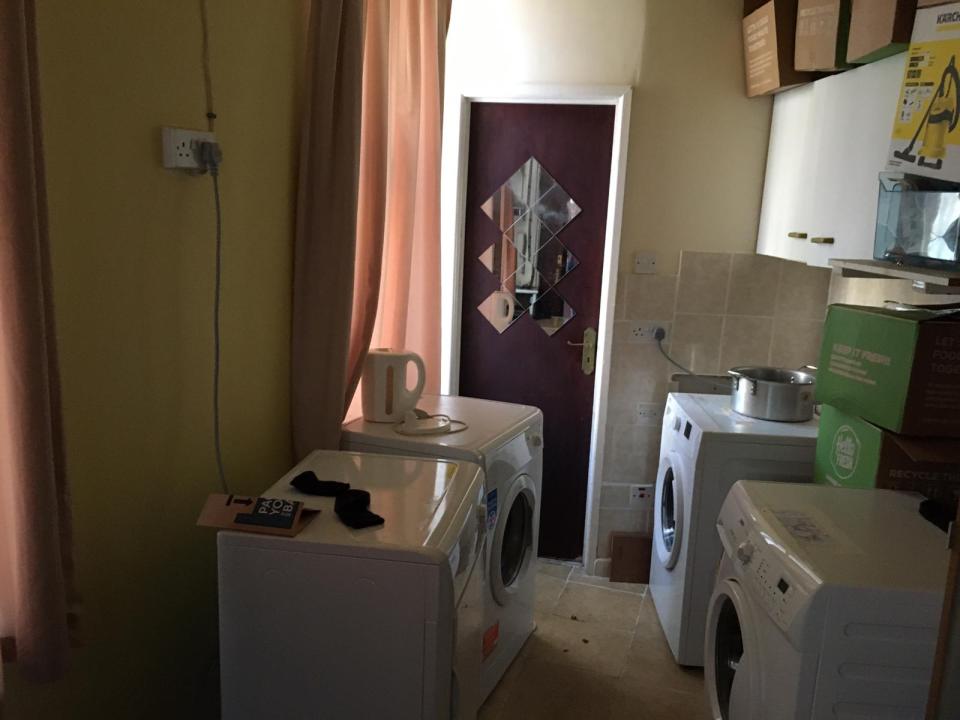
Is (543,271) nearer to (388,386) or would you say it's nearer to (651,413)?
(651,413)

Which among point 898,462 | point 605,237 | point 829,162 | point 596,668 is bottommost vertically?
point 596,668

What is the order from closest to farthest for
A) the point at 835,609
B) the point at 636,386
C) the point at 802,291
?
the point at 835,609 → the point at 802,291 → the point at 636,386

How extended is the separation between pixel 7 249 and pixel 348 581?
0.81m

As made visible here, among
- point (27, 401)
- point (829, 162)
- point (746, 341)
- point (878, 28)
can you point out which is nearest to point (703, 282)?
point (746, 341)

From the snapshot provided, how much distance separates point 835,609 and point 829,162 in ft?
4.92

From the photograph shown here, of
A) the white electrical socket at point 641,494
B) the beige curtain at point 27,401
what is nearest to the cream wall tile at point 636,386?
the white electrical socket at point 641,494

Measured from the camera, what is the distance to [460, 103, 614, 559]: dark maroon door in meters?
3.20

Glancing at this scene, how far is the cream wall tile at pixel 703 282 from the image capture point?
3092mm

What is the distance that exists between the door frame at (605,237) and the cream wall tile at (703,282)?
0.27m

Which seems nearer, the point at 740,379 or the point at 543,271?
the point at 740,379

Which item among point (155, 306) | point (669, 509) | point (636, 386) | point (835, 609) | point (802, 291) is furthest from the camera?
point (636, 386)

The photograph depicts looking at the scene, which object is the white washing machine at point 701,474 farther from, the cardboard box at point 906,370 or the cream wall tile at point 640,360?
the cardboard box at point 906,370

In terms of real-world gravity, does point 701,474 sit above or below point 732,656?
above

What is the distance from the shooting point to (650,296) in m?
3.13
